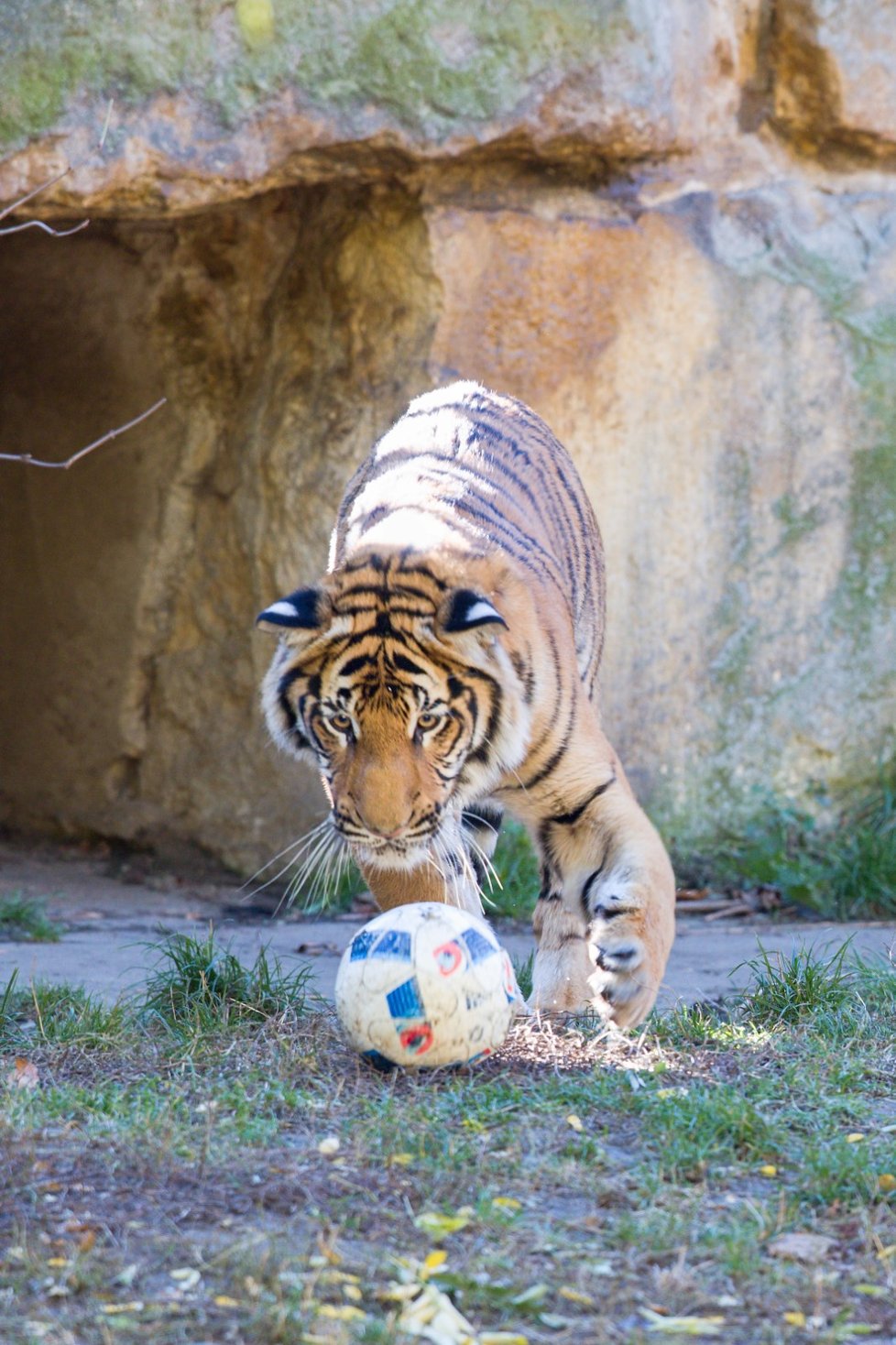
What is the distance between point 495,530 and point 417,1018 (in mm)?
1447

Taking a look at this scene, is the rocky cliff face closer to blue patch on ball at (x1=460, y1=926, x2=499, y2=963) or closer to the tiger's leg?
the tiger's leg

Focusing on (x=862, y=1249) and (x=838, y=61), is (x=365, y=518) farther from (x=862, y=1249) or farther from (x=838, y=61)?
(x=838, y=61)

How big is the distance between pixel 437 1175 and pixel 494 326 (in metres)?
3.88

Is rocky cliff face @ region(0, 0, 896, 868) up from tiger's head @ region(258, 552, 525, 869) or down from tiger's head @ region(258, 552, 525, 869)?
up

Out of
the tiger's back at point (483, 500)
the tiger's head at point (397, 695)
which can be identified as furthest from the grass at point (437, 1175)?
the tiger's back at point (483, 500)

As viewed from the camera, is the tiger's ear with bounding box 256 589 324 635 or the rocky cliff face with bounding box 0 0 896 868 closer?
the tiger's ear with bounding box 256 589 324 635

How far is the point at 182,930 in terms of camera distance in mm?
5746

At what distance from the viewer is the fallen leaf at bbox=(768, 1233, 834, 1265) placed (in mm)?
2434

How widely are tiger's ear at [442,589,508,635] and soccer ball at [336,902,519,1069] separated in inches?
24.4

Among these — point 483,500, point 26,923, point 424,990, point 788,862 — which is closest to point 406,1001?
point 424,990

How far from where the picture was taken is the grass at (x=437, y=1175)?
2.24 m

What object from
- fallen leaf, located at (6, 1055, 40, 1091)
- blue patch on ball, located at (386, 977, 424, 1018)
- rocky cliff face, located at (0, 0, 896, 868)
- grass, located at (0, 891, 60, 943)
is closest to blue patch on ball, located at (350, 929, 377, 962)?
blue patch on ball, located at (386, 977, 424, 1018)

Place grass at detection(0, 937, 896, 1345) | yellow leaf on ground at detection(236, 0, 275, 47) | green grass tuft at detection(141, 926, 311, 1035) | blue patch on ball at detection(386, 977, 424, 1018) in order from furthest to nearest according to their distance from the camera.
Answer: yellow leaf on ground at detection(236, 0, 275, 47) < green grass tuft at detection(141, 926, 311, 1035) < blue patch on ball at detection(386, 977, 424, 1018) < grass at detection(0, 937, 896, 1345)

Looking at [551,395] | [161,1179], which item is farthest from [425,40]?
[161,1179]
